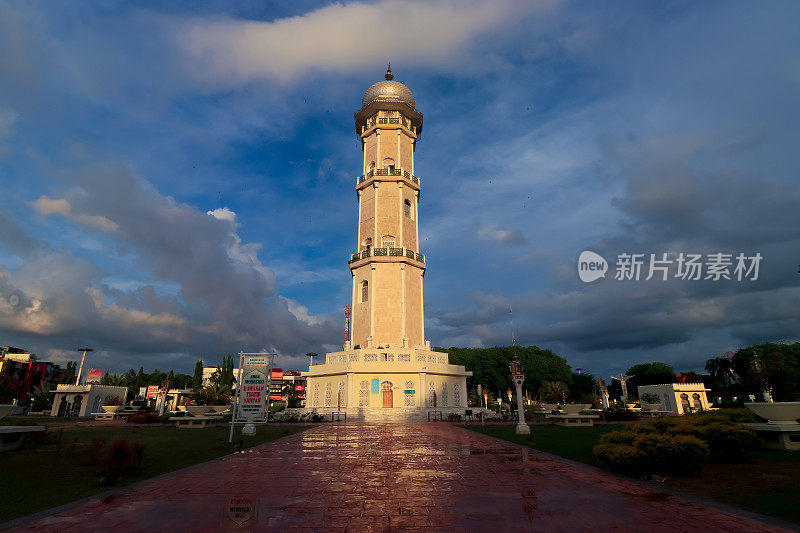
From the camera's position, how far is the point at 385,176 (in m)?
45.9

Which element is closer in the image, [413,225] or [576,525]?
[576,525]

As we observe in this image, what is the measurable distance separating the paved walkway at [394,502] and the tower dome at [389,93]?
47.9 metres

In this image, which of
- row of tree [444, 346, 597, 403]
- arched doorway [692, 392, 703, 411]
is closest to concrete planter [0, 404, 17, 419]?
row of tree [444, 346, 597, 403]

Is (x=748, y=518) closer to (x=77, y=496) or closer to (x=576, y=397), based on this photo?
(x=77, y=496)

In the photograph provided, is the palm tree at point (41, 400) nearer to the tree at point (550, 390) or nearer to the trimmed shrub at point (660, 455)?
the trimmed shrub at point (660, 455)

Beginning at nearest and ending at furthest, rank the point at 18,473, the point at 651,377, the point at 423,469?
the point at 18,473 < the point at 423,469 < the point at 651,377

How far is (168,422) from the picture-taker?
1148 inches

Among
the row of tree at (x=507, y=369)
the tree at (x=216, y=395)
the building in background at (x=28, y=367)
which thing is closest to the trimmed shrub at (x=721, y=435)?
the tree at (x=216, y=395)

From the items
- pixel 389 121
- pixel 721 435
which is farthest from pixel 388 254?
pixel 721 435

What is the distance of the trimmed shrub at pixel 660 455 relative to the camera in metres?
8.52

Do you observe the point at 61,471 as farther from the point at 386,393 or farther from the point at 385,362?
the point at 386,393

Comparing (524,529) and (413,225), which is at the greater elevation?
(413,225)

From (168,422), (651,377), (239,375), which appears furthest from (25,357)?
(651,377)

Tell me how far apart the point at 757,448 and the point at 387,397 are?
28.0 meters
